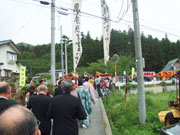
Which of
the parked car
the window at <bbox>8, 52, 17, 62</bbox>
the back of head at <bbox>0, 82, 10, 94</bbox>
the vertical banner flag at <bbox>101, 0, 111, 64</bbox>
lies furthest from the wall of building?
the parked car

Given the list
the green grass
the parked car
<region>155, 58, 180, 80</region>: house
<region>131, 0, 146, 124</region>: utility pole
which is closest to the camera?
the parked car

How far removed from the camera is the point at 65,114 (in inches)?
122

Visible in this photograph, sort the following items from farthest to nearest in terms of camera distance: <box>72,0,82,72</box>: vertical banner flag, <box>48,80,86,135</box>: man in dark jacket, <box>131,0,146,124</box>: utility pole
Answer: <box>72,0,82,72</box>: vertical banner flag < <box>131,0,146,124</box>: utility pole < <box>48,80,86,135</box>: man in dark jacket

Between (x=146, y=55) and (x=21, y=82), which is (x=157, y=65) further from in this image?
(x=21, y=82)

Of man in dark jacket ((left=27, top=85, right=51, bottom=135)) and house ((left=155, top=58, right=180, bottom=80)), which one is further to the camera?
house ((left=155, top=58, right=180, bottom=80))

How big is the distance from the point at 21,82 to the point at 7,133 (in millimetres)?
9087

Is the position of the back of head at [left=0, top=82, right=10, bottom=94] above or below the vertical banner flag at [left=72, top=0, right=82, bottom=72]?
below

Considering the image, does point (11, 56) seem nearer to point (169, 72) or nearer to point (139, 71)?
point (139, 71)

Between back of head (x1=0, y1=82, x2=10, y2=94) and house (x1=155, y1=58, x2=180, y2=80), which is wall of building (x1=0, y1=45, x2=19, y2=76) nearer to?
house (x1=155, y1=58, x2=180, y2=80)

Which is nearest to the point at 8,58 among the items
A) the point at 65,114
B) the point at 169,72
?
the point at 169,72

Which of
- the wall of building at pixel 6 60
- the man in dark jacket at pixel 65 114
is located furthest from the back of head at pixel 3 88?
the wall of building at pixel 6 60

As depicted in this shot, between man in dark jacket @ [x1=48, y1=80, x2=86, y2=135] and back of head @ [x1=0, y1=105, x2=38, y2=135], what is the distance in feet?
6.75

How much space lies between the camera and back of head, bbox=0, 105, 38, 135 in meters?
1.00

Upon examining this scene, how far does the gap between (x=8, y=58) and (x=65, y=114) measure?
21269mm
